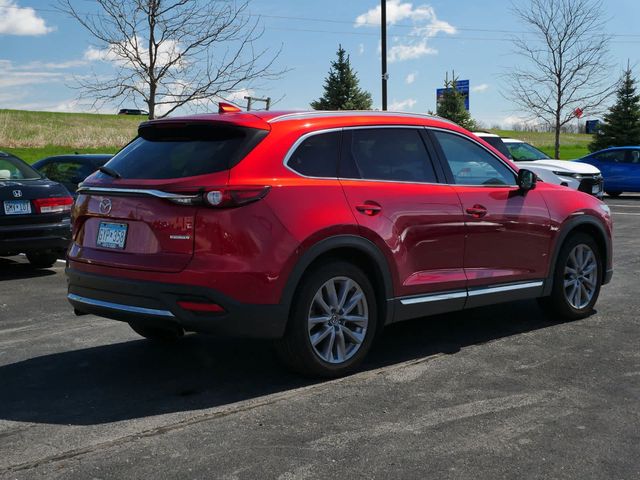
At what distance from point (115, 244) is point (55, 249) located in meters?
5.48

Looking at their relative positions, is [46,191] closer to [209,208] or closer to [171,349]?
[171,349]

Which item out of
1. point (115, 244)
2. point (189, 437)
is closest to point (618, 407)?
point (189, 437)

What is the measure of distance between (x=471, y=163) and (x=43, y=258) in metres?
6.56

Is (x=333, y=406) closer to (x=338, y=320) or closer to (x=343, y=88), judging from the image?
(x=338, y=320)

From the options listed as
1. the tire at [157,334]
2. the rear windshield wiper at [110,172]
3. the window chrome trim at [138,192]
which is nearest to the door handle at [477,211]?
the window chrome trim at [138,192]

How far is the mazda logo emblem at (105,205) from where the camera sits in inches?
191

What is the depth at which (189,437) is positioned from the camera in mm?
3920

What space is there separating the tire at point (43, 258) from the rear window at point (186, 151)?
5662mm

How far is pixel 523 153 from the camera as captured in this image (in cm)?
1842

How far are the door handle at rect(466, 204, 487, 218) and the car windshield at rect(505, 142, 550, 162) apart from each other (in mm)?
12738

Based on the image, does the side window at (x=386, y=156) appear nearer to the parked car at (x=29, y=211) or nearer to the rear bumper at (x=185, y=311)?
the rear bumper at (x=185, y=311)

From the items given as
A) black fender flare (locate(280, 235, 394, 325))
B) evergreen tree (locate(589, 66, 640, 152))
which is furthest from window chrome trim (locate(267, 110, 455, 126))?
evergreen tree (locate(589, 66, 640, 152))

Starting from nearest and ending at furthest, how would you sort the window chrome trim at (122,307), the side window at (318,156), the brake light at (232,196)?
the brake light at (232,196) → the window chrome trim at (122,307) → the side window at (318,156)

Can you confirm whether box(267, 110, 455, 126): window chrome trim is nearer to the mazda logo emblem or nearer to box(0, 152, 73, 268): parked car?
the mazda logo emblem
